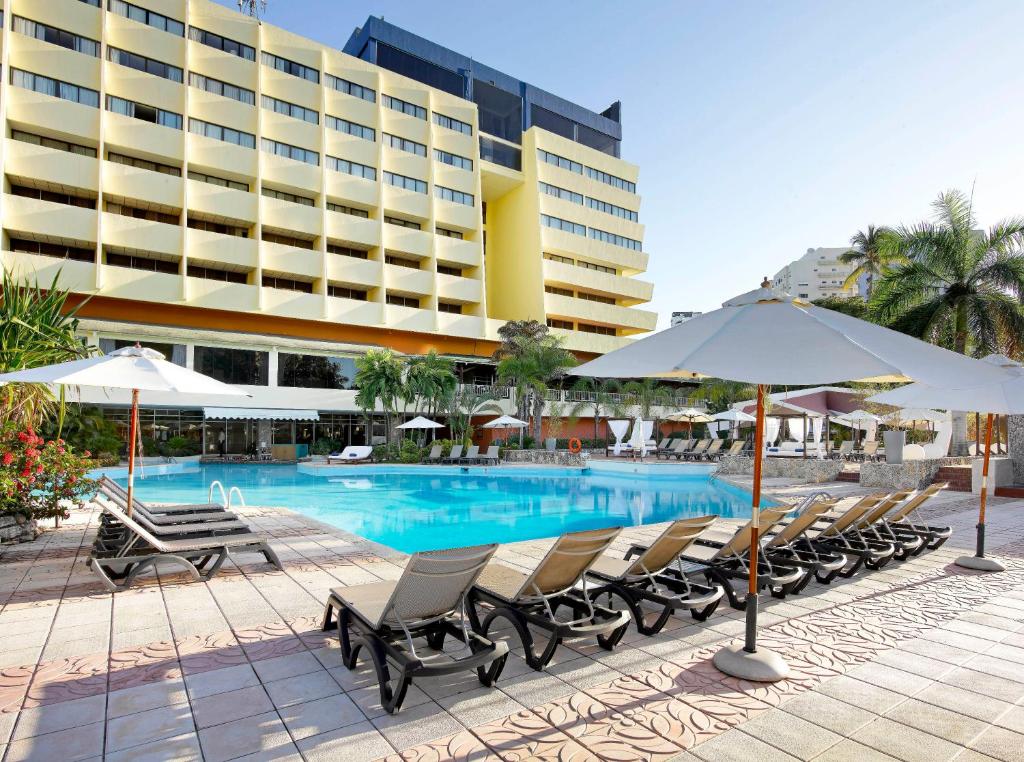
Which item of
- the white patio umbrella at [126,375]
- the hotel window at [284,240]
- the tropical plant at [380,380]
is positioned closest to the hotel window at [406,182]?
the hotel window at [284,240]

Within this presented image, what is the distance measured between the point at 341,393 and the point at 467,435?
7.27m

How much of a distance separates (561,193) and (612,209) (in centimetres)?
516

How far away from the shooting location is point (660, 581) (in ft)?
17.1

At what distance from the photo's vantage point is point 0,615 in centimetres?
489

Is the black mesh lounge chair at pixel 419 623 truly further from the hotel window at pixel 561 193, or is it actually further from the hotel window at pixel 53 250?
the hotel window at pixel 561 193

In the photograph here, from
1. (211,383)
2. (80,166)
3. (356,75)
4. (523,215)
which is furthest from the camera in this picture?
(523,215)

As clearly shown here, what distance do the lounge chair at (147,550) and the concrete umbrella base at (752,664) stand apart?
457 cm

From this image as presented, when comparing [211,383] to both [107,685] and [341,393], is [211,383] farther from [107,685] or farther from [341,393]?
[341,393]

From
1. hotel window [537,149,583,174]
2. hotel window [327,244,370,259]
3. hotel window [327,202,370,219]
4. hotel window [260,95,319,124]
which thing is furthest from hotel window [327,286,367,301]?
hotel window [537,149,583,174]

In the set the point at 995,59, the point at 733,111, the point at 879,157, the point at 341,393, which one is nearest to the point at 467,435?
the point at 341,393

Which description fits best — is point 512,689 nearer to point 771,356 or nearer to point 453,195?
point 771,356

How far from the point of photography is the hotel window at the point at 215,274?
29.2 meters

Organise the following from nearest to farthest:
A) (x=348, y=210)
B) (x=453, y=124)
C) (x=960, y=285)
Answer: (x=960, y=285) → (x=348, y=210) → (x=453, y=124)

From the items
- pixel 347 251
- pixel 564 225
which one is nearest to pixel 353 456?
pixel 347 251
